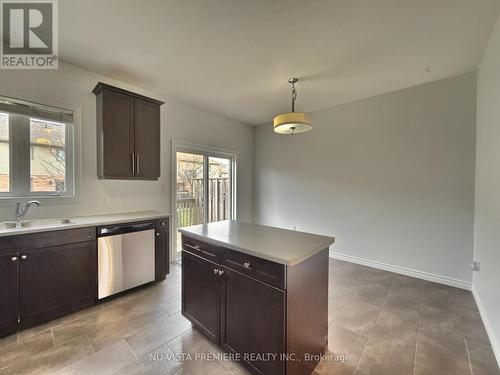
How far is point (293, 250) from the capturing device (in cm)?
139

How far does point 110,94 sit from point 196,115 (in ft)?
5.02

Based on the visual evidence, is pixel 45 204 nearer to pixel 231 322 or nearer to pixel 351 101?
pixel 231 322

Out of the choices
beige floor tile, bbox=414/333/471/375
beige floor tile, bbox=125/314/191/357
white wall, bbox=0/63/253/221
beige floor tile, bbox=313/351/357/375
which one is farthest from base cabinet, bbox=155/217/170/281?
beige floor tile, bbox=414/333/471/375

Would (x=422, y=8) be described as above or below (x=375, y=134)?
above

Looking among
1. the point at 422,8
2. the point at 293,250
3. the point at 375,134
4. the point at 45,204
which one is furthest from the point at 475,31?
the point at 45,204

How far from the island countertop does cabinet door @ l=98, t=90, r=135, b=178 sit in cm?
144

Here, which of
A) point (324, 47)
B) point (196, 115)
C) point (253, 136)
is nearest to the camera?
point (324, 47)

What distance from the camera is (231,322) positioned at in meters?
1.56

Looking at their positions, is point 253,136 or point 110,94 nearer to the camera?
point 110,94

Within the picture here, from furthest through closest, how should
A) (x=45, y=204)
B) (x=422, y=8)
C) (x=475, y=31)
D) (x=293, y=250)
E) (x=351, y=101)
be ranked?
(x=351, y=101)
(x=45, y=204)
(x=475, y=31)
(x=422, y=8)
(x=293, y=250)

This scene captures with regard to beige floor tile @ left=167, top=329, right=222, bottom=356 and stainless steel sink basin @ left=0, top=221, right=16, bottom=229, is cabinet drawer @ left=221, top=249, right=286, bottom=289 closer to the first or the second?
beige floor tile @ left=167, top=329, right=222, bottom=356

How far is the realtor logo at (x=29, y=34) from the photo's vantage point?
1.82 meters

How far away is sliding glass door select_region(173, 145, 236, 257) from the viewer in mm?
3791

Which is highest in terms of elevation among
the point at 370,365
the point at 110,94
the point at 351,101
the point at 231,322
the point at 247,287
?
the point at 351,101
